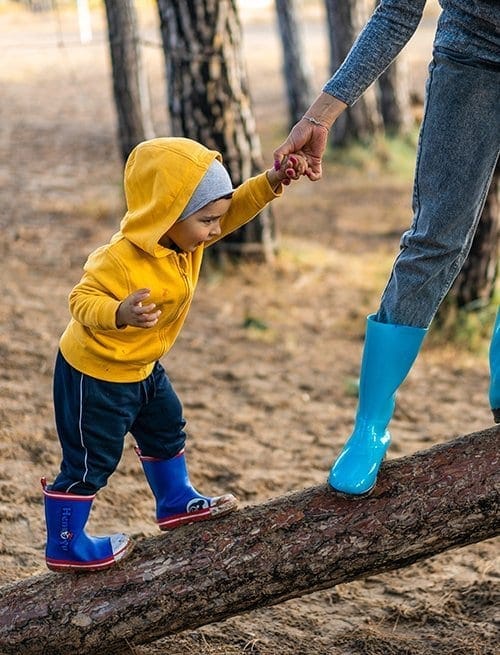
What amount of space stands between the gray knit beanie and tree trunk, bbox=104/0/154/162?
18.6ft

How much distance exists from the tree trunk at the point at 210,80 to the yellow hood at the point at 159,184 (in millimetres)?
4325

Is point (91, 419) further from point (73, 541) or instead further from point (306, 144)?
point (306, 144)

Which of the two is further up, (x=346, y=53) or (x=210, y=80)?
(x=210, y=80)

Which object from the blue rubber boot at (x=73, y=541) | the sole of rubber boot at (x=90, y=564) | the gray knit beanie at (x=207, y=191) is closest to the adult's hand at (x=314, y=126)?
the gray knit beanie at (x=207, y=191)

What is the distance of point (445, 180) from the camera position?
2.69 m

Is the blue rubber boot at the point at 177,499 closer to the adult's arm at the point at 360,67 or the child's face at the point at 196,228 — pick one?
the child's face at the point at 196,228

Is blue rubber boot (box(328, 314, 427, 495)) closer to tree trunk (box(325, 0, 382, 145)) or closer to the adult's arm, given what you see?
the adult's arm

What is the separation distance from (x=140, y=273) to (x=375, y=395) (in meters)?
0.75

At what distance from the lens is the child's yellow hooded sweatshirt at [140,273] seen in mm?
2586

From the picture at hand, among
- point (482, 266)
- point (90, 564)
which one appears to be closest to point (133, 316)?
point (90, 564)

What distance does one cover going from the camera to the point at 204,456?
4.82 meters

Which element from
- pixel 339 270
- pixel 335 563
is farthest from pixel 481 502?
pixel 339 270

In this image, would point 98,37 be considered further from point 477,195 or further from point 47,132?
point 477,195

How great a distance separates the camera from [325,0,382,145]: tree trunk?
10.0 meters
